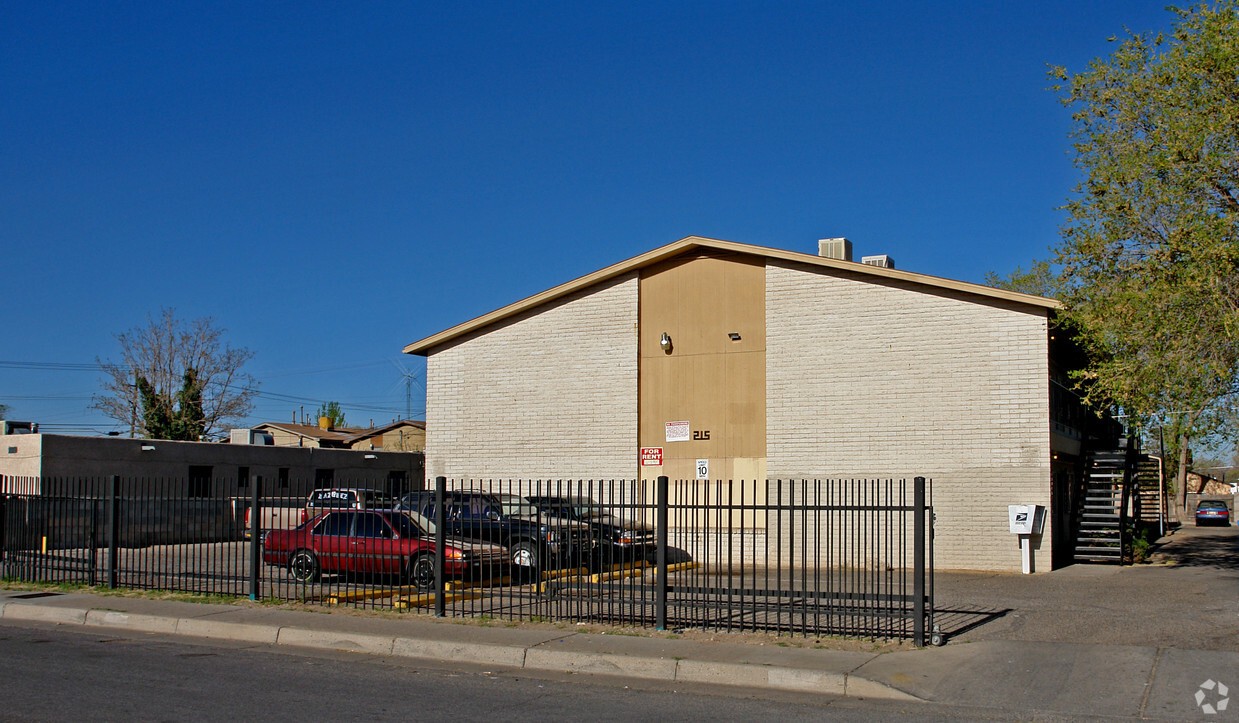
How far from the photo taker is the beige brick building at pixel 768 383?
21.7 meters

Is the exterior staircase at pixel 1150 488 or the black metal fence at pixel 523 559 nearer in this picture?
the black metal fence at pixel 523 559

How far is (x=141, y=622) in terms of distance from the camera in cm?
1381

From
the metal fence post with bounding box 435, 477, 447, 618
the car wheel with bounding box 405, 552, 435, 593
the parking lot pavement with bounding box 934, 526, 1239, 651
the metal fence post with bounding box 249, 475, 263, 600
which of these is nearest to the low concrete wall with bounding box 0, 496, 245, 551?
the metal fence post with bounding box 249, 475, 263, 600

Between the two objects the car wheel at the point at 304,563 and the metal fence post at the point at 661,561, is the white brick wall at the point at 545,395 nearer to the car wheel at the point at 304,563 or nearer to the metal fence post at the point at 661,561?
the car wheel at the point at 304,563

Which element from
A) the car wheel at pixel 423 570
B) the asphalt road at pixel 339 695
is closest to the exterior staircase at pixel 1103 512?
the car wheel at pixel 423 570

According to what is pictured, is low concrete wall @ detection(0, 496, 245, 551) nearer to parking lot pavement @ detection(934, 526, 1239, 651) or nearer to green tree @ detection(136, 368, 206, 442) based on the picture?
parking lot pavement @ detection(934, 526, 1239, 651)

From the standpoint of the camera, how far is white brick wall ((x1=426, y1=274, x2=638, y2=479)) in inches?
1027

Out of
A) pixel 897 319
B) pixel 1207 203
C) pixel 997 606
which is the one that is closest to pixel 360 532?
pixel 997 606

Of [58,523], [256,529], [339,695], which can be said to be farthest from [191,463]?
[339,695]

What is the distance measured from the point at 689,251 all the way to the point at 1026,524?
33.6 feet

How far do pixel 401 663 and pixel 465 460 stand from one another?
16.4 meters

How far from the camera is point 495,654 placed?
11.4 meters

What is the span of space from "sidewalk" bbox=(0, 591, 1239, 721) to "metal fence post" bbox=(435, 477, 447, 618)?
363 mm

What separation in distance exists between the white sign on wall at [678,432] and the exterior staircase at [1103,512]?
9.48 metres
